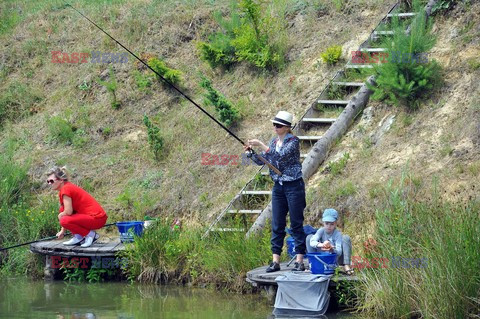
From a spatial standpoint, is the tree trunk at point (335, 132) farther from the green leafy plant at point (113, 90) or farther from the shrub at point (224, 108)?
the green leafy plant at point (113, 90)

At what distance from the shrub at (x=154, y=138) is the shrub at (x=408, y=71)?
4010 mm

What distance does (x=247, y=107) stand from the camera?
14.7 metres

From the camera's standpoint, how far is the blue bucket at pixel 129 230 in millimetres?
11961

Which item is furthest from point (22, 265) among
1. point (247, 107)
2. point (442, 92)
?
point (442, 92)

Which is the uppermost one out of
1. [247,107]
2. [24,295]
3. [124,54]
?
[124,54]

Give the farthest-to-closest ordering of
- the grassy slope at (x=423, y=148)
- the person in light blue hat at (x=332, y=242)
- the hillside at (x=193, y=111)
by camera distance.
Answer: the hillside at (x=193, y=111), the grassy slope at (x=423, y=148), the person in light blue hat at (x=332, y=242)

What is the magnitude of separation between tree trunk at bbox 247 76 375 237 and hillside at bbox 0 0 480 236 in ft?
0.52

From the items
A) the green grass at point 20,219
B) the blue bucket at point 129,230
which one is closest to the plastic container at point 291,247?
the blue bucket at point 129,230

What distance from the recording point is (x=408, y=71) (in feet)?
40.4

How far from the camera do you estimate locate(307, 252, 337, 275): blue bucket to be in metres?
9.19

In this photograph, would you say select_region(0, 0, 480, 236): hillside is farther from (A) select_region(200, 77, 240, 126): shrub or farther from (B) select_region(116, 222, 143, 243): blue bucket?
(B) select_region(116, 222, 143, 243): blue bucket

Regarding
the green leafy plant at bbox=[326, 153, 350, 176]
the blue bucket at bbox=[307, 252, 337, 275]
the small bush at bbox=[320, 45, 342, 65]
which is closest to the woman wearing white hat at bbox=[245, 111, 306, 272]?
the blue bucket at bbox=[307, 252, 337, 275]

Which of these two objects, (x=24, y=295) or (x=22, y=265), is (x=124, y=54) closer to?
(x=22, y=265)

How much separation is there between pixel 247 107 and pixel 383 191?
439 centimetres
